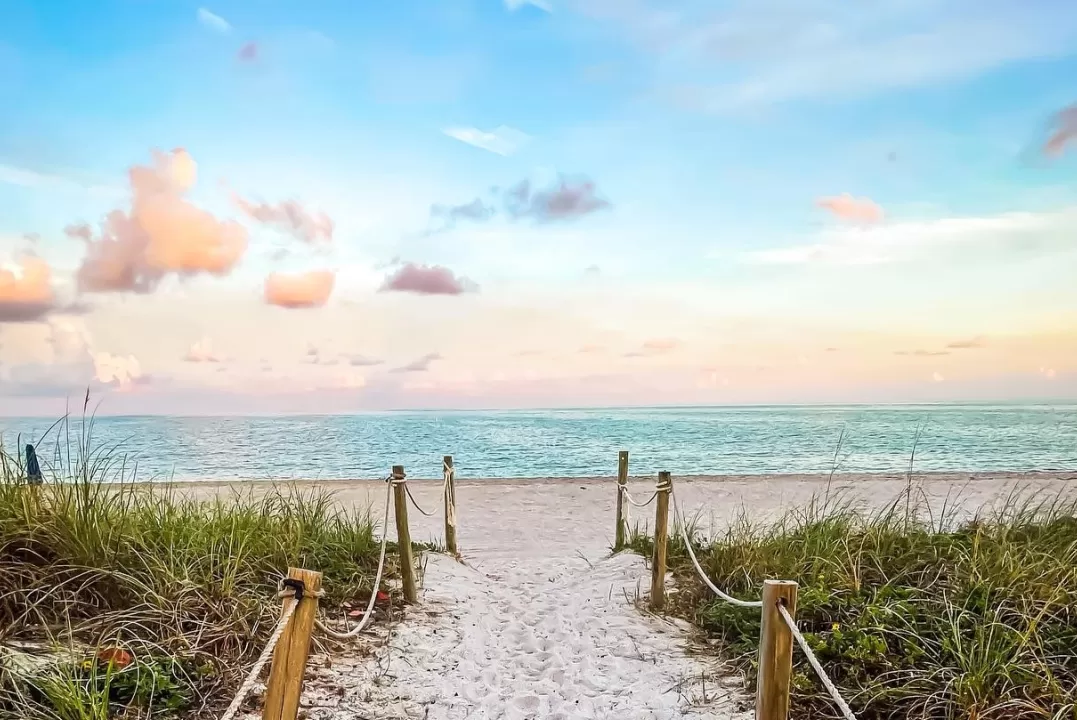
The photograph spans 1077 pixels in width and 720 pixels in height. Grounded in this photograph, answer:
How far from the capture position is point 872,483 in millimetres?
15508

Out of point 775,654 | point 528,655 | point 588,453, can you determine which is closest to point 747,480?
point 528,655

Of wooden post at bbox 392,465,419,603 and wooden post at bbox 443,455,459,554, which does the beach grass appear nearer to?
wooden post at bbox 392,465,419,603

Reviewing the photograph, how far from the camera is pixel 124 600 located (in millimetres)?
4289

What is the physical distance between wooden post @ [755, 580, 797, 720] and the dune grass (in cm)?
283

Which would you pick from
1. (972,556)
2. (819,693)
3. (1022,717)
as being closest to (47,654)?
(819,693)

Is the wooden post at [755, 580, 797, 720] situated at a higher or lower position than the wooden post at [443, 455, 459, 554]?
higher

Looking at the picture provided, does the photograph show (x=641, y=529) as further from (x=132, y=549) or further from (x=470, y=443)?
(x=470, y=443)

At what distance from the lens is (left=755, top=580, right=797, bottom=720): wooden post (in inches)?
98.7

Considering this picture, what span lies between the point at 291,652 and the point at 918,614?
12.2 feet

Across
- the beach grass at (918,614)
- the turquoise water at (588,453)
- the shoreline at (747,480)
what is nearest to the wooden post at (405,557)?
the beach grass at (918,614)

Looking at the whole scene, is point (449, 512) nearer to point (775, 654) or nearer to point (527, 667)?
point (527, 667)

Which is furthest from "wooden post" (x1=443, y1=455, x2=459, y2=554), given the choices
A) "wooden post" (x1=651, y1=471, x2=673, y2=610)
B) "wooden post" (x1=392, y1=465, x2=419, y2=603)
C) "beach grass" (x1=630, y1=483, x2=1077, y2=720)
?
"beach grass" (x1=630, y1=483, x2=1077, y2=720)

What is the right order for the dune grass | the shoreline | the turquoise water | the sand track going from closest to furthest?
the dune grass
the sand track
the shoreline
the turquoise water

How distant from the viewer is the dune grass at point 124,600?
355 centimetres
